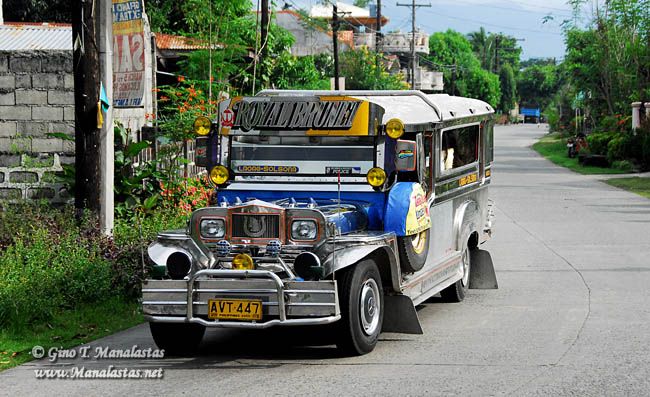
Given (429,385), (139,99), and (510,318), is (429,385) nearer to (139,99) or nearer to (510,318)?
(510,318)

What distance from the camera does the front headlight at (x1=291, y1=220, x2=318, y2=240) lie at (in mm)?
9461

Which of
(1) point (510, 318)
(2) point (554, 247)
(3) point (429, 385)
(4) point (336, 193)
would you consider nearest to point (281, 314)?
(3) point (429, 385)

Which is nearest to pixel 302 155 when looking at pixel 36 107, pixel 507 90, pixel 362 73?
pixel 36 107

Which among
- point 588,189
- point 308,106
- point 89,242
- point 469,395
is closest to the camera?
point 469,395

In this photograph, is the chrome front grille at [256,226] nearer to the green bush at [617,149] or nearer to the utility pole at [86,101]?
the utility pole at [86,101]

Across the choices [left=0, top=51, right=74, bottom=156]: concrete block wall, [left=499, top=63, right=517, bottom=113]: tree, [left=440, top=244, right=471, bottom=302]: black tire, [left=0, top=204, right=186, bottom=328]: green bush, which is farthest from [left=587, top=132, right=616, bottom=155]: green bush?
[left=499, top=63, right=517, bottom=113]: tree

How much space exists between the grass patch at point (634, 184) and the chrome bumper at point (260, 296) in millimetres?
21285

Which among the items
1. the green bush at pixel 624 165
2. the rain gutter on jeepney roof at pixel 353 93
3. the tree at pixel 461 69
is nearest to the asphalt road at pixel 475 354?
the rain gutter on jeepney roof at pixel 353 93

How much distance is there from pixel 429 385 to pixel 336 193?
301 centimetres

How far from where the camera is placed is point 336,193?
10914 millimetres

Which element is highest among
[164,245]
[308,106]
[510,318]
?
[308,106]

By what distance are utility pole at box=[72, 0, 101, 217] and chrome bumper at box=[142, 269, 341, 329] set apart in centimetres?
450

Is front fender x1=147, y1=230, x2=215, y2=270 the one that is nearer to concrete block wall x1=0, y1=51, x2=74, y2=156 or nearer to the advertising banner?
the advertising banner

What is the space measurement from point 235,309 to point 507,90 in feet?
511
